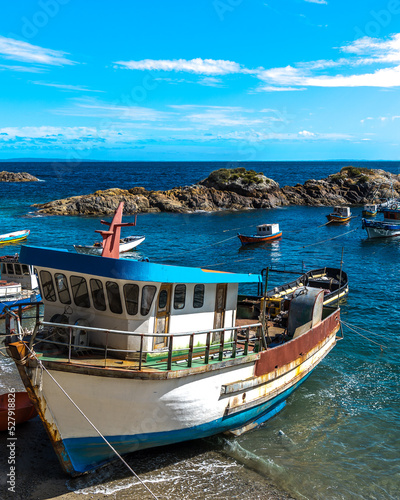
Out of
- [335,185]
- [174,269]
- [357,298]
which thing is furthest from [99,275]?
[335,185]

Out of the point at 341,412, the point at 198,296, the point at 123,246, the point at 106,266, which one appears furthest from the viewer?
the point at 123,246

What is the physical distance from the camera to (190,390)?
11.0 metres

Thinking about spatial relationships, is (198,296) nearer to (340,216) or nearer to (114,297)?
(114,297)

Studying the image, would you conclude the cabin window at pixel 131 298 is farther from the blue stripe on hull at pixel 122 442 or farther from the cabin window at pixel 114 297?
the blue stripe on hull at pixel 122 442

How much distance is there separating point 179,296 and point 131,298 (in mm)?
1493

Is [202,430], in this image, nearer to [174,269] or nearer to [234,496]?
[234,496]

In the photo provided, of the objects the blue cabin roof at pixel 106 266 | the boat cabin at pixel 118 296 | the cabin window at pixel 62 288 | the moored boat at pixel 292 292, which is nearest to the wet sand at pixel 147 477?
the boat cabin at pixel 118 296

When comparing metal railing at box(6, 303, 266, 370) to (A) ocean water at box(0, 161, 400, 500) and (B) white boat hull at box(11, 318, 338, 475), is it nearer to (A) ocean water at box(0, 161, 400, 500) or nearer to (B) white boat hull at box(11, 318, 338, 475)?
(B) white boat hull at box(11, 318, 338, 475)

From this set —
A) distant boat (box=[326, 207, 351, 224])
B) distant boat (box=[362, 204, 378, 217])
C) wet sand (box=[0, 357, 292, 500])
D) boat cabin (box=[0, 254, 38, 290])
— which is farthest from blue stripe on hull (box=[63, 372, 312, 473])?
distant boat (box=[362, 204, 378, 217])

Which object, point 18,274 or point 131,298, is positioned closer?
point 131,298

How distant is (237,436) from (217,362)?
3.20 metres

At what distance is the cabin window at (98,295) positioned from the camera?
10939 mm

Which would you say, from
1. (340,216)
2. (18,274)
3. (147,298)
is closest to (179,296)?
(147,298)

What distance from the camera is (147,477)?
1116 cm
